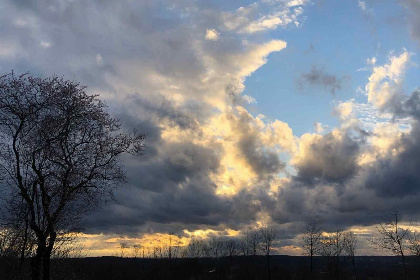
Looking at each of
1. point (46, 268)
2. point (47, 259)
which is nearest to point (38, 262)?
point (47, 259)

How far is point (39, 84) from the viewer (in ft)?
70.9

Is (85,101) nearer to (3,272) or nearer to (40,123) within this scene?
(40,123)

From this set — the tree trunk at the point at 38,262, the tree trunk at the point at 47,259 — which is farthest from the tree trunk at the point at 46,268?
the tree trunk at the point at 38,262

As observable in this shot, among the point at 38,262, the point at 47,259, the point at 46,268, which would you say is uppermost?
the point at 47,259

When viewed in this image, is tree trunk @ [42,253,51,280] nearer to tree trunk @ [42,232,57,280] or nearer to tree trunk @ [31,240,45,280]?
tree trunk @ [42,232,57,280]

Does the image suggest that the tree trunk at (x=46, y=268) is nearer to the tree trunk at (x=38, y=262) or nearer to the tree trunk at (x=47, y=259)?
the tree trunk at (x=47, y=259)

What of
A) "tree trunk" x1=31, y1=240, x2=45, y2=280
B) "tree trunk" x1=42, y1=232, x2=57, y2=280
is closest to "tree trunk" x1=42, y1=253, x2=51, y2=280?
"tree trunk" x1=42, y1=232, x2=57, y2=280

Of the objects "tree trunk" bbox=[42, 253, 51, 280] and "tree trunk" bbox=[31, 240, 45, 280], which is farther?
A: "tree trunk" bbox=[31, 240, 45, 280]

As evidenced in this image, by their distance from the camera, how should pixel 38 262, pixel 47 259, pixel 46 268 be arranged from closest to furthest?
pixel 46 268, pixel 38 262, pixel 47 259

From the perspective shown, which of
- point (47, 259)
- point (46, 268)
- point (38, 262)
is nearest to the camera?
point (46, 268)

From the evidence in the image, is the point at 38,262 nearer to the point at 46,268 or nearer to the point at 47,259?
the point at 47,259

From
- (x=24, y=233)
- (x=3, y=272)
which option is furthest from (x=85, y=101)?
(x=3, y=272)

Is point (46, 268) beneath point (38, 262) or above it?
beneath

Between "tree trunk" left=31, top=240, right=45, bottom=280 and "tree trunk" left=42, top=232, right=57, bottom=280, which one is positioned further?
"tree trunk" left=31, top=240, right=45, bottom=280
